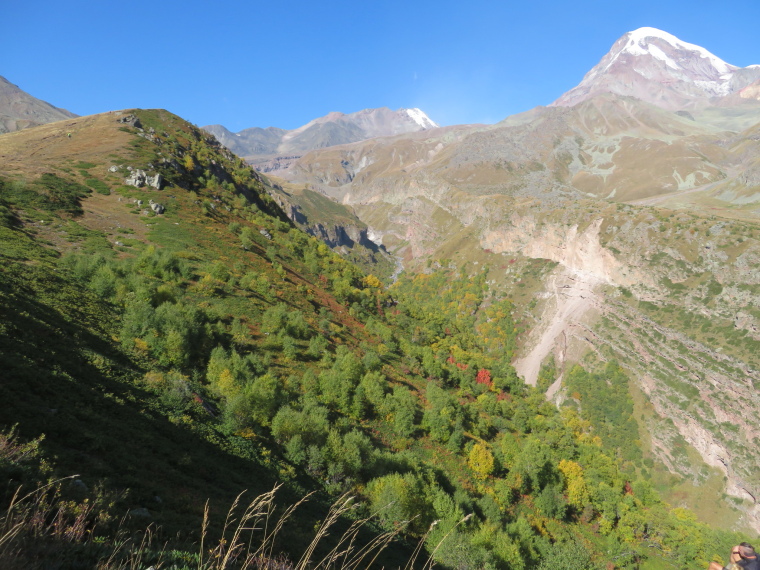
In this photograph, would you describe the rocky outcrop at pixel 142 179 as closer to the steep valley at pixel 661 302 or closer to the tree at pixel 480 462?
the tree at pixel 480 462

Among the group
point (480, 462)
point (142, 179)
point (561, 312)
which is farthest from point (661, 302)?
point (142, 179)

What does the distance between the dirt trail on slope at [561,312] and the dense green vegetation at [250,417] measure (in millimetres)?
21951

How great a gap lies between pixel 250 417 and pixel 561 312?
81221 millimetres

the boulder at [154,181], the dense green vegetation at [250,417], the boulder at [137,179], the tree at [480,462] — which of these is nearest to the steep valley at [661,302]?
the dense green vegetation at [250,417]

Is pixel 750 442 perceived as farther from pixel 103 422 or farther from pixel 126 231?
pixel 126 231

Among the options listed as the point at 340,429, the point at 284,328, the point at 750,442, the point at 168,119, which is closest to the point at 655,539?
the point at 750,442

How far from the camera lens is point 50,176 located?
3878 cm

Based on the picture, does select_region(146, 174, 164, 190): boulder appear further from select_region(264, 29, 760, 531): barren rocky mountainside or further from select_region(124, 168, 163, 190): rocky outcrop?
select_region(264, 29, 760, 531): barren rocky mountainside

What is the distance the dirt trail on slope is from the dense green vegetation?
21951 mm

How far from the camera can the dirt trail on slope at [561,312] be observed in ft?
247

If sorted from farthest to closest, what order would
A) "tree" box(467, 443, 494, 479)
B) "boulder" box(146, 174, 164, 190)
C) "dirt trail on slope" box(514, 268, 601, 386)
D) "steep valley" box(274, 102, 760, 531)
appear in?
"dirt trail on slope" box(514, 268, 601, 386) → "steep valley" box(274, 102, 760, 531) → "boulder" box(146, 174, 164, 190) → "tree" box(467, 443, 494, 479)

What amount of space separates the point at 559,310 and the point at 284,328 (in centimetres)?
7427

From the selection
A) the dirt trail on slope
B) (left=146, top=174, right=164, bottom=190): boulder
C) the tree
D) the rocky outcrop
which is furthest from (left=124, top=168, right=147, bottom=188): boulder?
the dirt trail on slope

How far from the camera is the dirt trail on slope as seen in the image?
75.2 m
